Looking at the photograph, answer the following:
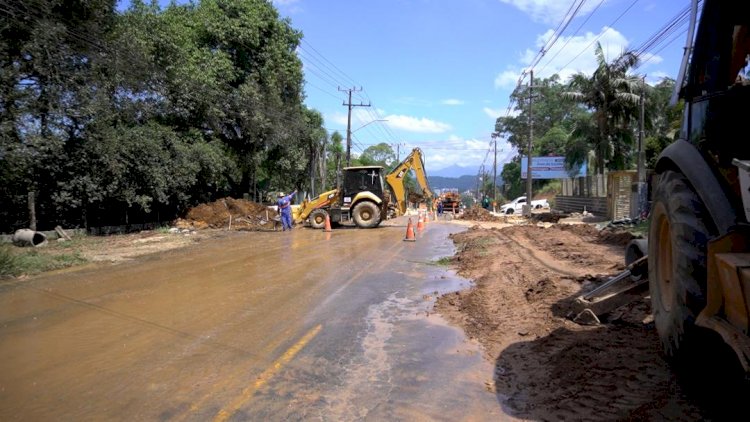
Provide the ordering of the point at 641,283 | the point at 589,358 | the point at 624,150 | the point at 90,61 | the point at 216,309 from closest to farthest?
the point at 589,358
the point at 641,283
the point at 216,309
the point at 90,61
the point at 624,150

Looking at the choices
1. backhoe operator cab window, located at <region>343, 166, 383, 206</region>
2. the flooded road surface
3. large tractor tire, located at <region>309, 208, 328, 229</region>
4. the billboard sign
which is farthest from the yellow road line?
the billboard sign

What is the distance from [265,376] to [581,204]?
3387cm

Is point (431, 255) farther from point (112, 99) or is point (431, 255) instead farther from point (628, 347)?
point (112, 99)

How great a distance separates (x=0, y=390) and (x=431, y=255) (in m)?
12.0

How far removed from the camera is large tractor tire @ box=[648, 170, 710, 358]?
3.53m

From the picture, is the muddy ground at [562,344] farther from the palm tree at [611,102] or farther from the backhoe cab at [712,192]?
the palm tree at [611,102]

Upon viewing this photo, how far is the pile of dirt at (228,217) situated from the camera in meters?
27.9

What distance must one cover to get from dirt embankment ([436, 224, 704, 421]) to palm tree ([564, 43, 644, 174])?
29.0m

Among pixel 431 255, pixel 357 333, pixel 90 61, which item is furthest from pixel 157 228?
pixel 357 333

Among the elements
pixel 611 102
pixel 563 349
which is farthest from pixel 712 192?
pixel 611 102

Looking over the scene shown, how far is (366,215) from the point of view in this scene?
26.5 m

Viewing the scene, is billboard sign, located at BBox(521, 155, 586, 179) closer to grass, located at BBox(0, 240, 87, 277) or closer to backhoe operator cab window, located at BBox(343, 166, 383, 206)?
backhoe operator cab window, located at BBox(343, 166, 383, 206)

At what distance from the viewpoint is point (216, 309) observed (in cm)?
821

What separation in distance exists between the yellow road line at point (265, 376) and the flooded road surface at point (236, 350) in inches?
0.8
